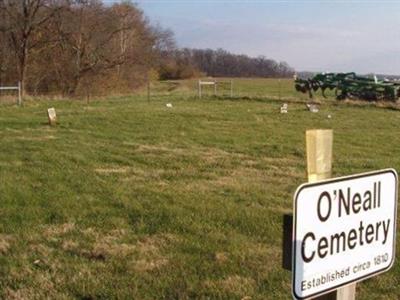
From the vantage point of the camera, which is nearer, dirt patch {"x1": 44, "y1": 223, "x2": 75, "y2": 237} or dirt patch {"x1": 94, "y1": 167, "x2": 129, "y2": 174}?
dirt patch {"x1": 44, "y1": 223, "x2": 75, "y2": 237}

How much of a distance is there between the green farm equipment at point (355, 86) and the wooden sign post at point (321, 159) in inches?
1170

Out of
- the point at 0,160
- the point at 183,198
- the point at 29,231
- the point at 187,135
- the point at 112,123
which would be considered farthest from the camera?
the point at 112,123

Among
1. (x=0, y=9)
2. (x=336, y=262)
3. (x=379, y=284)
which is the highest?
(x=0, y=9)

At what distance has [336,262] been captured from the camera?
7.13 ft

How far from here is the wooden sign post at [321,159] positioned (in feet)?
7.54

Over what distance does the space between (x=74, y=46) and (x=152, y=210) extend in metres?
40.8

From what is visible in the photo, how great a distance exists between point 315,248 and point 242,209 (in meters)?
Answer: 4.75

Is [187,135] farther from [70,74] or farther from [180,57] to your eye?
[180,57]

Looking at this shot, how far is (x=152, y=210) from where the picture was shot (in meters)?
6.72

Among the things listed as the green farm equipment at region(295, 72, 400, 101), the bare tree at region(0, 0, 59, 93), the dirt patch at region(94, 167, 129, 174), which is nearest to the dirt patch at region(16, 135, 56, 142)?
the dirt patch at region(94, 167, 129, 174)

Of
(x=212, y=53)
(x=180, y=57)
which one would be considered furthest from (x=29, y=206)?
(x=212, y=53)

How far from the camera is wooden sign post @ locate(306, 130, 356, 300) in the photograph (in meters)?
2.30

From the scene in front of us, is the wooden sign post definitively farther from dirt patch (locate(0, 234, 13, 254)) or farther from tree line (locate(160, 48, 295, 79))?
tree line (locate(160, 48, 295, 79))

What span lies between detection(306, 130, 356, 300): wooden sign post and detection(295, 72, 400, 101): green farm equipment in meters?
29.7
